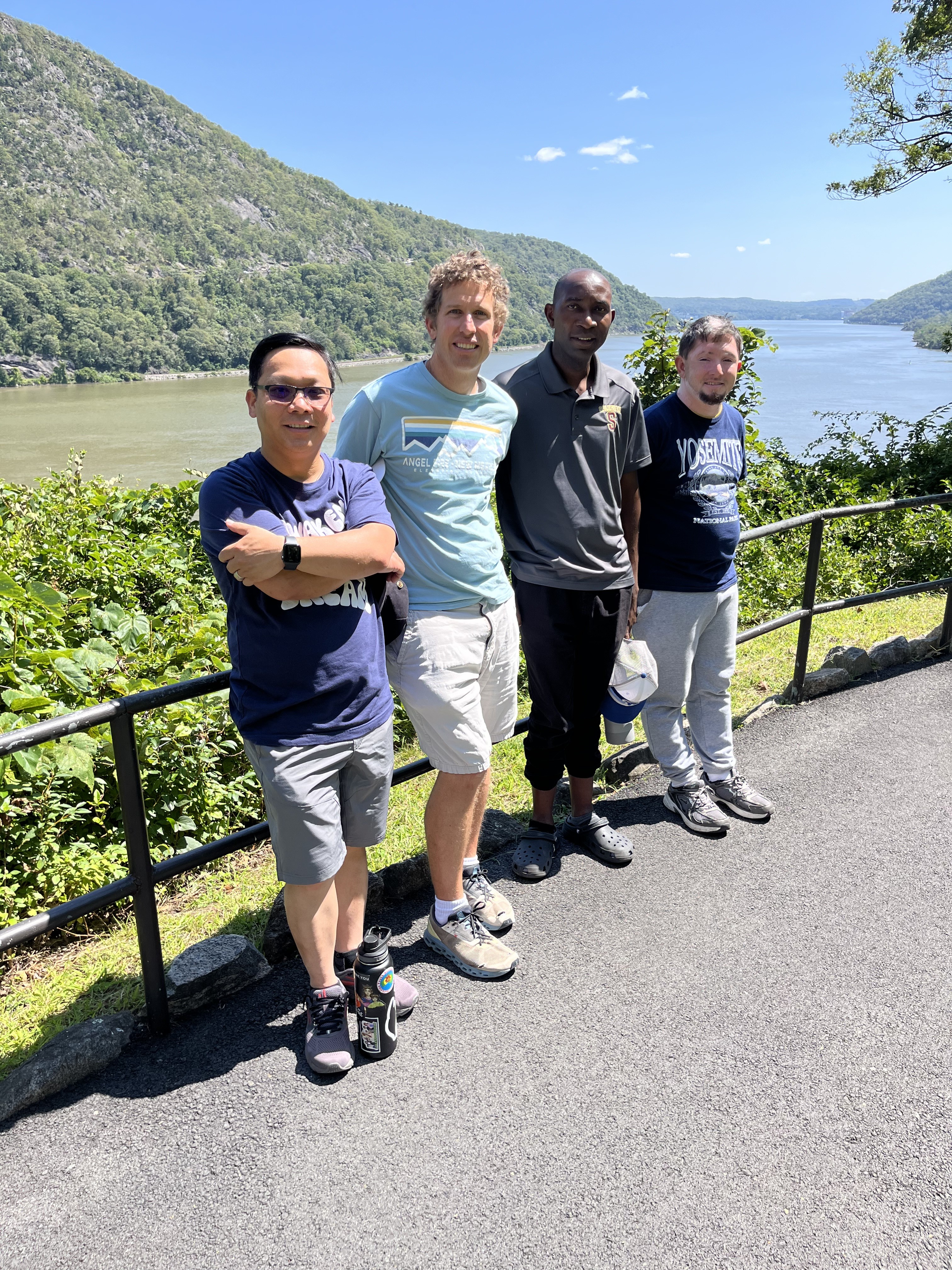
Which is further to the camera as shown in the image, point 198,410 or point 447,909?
point 198,410

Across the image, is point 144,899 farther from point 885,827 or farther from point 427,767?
point 885,827

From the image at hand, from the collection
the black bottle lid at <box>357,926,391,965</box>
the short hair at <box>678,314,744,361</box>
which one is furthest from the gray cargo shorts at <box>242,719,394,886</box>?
the short hair at <box>678,314,744,361</box>

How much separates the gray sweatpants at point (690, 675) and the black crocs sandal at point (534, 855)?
0.59 m

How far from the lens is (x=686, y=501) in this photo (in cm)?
327

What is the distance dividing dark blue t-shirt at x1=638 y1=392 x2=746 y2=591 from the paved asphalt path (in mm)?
1110

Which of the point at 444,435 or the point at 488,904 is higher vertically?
the point at 444,435

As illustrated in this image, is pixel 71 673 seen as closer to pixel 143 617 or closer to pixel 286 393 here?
pixel 143 617

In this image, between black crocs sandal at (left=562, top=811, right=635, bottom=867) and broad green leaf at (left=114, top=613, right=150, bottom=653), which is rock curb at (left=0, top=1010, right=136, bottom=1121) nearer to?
black crocs sandal at (left=562, top=811, right=635, bottom=867)

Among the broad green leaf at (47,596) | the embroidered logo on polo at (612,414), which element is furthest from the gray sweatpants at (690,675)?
the broad green leaf at (47,596)

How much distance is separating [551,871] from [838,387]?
51162 millimetres

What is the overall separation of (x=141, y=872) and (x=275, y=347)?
4.45ft

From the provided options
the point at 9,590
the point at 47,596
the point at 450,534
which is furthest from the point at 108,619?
the point at 450,534

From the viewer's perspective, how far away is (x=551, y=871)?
3.13 meters

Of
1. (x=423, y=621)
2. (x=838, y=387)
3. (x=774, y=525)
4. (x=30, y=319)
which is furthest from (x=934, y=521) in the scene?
(x=30, y=319)
